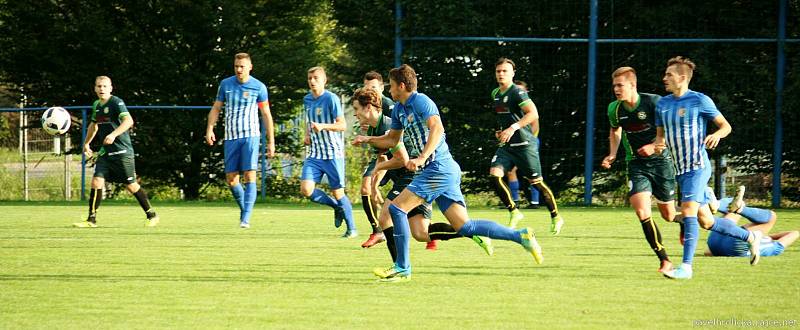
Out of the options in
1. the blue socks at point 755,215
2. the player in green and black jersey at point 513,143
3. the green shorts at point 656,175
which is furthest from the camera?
the player in green and black jersey at point 513,143

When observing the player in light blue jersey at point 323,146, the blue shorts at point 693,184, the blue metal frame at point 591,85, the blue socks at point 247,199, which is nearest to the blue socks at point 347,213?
the player in light blue jersey at point 323,146

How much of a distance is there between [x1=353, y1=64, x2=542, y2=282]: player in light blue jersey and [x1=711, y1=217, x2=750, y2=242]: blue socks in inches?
68.5

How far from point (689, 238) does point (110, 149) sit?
8028mm

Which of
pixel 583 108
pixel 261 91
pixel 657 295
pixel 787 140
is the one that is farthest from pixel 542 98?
pixel 657 295

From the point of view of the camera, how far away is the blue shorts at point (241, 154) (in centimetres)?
1384

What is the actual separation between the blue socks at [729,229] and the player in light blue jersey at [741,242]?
0.54 meters

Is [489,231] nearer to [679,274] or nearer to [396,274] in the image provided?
[396,274]

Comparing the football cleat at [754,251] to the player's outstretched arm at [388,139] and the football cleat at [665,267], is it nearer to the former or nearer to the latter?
the football cleat at [665,267]

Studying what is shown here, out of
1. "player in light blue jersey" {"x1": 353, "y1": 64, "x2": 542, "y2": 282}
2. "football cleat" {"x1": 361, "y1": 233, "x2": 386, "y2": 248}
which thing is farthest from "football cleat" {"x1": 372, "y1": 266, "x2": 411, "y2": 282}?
"football cleat" {"x1": 361, "y1": 233, "x2": 386, "y2": 248}

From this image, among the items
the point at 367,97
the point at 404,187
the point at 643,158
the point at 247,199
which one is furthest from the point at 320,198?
the point at 643,158

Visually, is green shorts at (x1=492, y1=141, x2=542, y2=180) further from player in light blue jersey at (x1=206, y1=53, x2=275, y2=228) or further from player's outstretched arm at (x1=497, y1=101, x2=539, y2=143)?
player in light blue jersey at (x1=206, y1=53, x2=275, y2=228)

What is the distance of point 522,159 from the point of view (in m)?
14.0

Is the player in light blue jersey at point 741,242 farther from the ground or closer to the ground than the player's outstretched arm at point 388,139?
closer to the ground

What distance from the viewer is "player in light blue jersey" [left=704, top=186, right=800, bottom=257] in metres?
10.0
